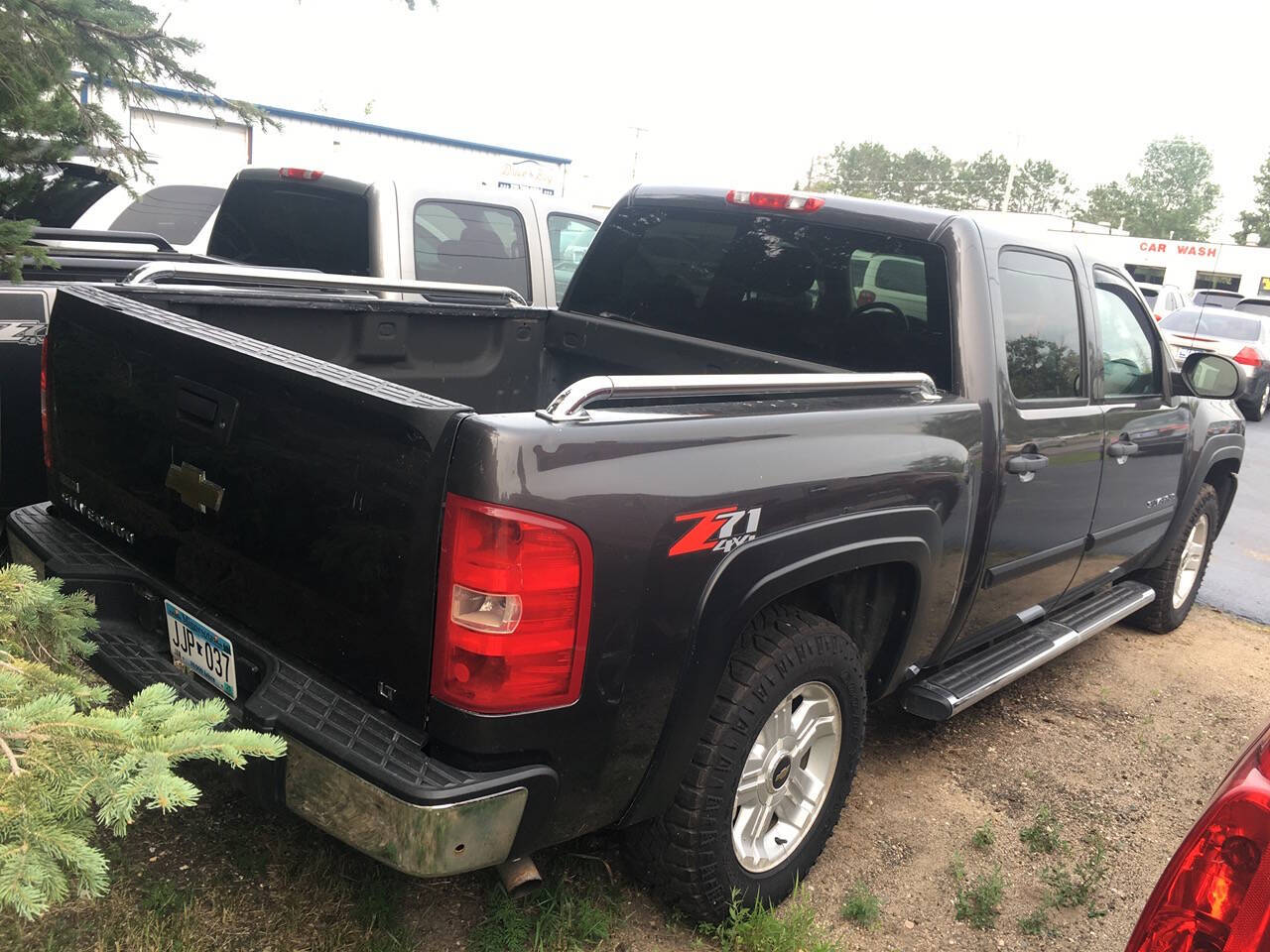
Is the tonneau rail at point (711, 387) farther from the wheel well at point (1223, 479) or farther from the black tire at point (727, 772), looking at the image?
the wheel well at point (1223, 479)

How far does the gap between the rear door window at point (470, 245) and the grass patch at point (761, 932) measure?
4310 millimetres

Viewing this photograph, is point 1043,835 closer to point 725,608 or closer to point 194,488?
point 725,608

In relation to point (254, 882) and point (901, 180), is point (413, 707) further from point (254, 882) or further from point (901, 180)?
point (901, 180)

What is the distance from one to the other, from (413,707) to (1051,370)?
2.80m

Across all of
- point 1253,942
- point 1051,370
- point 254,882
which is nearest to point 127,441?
point 254,882

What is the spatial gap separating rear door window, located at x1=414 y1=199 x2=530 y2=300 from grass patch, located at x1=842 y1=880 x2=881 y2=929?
4.31 m

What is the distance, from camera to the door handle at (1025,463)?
3557mm

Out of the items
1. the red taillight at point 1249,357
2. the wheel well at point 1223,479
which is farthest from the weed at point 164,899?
the red taillight at point 1249,357

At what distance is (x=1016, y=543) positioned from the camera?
12.4 feet

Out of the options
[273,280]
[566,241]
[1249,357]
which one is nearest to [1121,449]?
[273,280]

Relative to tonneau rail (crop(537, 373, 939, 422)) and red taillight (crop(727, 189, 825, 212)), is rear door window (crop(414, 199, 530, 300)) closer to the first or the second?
red taillight (crop(727, 189, 825, 212))

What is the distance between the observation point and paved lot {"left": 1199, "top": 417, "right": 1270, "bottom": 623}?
6781mm

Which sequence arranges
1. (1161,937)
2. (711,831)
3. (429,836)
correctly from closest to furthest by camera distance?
(1161,937) → (429,836) → (711,831)

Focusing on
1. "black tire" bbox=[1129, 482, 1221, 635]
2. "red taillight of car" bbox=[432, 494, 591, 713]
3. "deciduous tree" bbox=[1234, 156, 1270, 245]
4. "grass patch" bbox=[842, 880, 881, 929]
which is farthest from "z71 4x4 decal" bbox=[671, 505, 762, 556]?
"deciduous tree" bbox=[1234, 156, 1270, 245]
